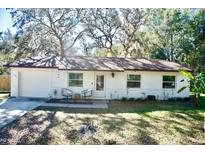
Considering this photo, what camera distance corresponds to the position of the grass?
21.5ft

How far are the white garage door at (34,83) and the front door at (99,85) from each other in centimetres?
260

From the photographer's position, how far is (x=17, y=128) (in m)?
7.42

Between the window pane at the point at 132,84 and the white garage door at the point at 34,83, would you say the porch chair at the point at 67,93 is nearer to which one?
the white garage door at the point at 34,83

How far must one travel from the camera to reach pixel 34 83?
1476cm

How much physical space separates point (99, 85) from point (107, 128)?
7485 mm

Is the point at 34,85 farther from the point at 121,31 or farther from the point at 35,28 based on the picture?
the point at 121,31

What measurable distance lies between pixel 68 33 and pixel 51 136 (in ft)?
57.8

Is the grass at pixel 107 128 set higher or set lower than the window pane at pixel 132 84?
lower

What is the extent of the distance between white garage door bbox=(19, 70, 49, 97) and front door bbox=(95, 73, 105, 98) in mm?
2602

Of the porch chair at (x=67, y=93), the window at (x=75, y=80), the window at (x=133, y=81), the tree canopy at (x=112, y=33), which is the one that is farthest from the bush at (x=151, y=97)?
the tree canopy at (x=112, y=33)

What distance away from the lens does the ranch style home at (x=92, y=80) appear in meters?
14.7

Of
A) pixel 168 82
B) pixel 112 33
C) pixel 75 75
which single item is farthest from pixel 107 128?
pixel 112 33
